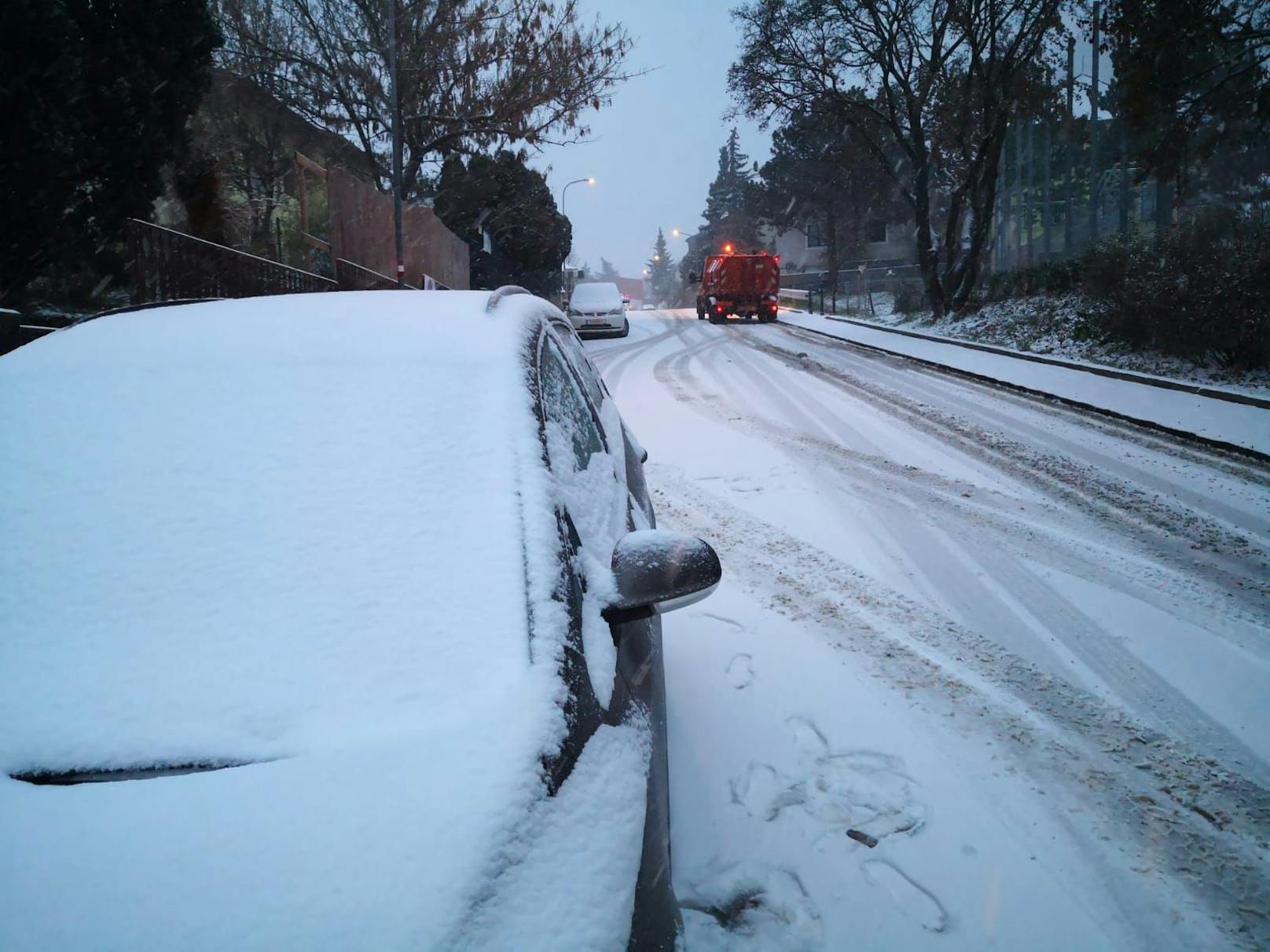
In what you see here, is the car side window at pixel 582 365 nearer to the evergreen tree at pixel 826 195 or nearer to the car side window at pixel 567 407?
the car side window at pixel 567 407

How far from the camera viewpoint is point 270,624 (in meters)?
1.57

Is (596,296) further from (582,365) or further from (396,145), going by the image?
(582,365)

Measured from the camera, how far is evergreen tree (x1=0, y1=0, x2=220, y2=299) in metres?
8.32

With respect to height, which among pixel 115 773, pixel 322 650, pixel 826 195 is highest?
pixel 826 195

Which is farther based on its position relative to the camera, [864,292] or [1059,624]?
[864,292]

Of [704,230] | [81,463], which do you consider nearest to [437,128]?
[81,463]

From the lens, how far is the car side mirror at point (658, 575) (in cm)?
181

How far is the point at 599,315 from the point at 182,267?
14385 mm

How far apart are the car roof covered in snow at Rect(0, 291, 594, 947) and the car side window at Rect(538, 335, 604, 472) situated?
0.41ft

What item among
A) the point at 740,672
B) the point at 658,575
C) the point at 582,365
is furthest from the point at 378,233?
the point at 658,575

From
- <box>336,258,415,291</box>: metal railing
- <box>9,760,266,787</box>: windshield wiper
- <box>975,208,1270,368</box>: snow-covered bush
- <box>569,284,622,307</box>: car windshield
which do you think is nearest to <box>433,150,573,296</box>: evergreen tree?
<box>569,284,622,307</box>: car windshield

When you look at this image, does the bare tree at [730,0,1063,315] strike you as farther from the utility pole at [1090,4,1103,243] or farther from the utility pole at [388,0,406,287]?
the utility pole at [388,0,406,287]

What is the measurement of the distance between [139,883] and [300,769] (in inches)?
10.0

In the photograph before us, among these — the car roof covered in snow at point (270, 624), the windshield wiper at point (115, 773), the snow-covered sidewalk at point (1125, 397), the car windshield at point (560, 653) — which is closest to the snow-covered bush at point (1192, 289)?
the snow-covered sidewalk at point (1125, 397)
